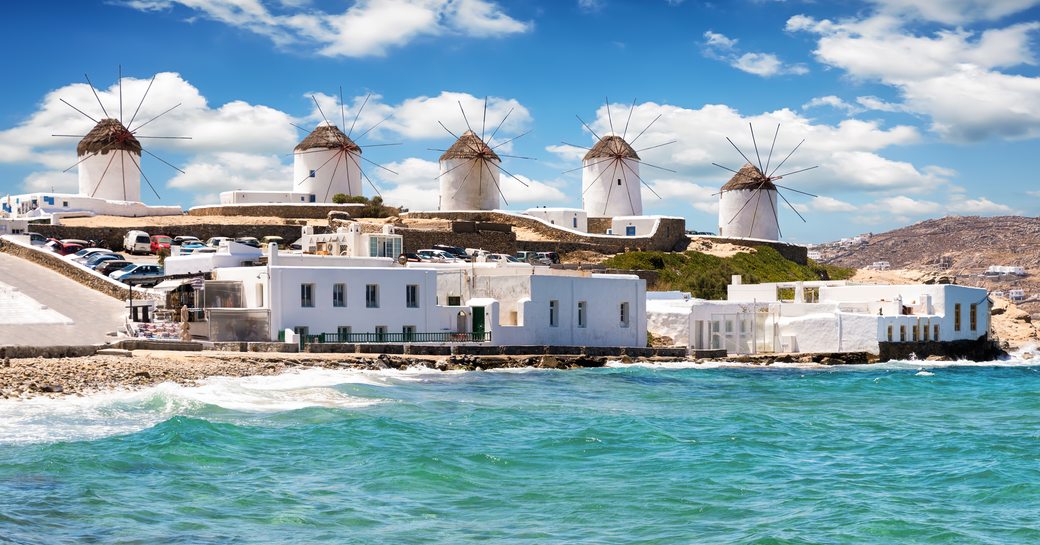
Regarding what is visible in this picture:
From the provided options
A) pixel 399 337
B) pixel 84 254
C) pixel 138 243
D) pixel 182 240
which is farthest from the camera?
pixel 182 240

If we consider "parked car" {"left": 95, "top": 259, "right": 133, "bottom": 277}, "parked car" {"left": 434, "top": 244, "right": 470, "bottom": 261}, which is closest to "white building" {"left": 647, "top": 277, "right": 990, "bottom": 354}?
"parked car" {"left": 434, "top": 244, "right": 470, "bottom": 261}

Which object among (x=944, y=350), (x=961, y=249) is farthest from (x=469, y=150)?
(x=961, y=249)

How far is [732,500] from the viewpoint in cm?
1305

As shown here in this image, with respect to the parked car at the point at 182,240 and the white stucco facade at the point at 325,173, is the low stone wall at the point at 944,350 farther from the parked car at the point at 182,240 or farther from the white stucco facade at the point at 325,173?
the white stucco facade at the point at 325,173

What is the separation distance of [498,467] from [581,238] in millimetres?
39155

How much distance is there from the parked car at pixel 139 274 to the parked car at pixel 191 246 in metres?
2.42

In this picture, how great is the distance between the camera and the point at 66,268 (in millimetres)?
35250

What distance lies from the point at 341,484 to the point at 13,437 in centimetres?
485

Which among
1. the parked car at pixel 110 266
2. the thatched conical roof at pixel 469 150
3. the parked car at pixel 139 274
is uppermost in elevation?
the thatched conical roof at pixel 469 150

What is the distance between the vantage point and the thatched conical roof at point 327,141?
61125mm

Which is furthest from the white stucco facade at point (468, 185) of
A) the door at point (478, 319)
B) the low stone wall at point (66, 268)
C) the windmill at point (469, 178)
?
the door at point (478, 319)

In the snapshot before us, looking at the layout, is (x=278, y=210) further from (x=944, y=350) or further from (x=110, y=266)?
(x=944, y=350)

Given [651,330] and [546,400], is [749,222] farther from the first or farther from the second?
[546,400]

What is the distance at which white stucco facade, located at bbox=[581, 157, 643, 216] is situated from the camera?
63.5 metres
